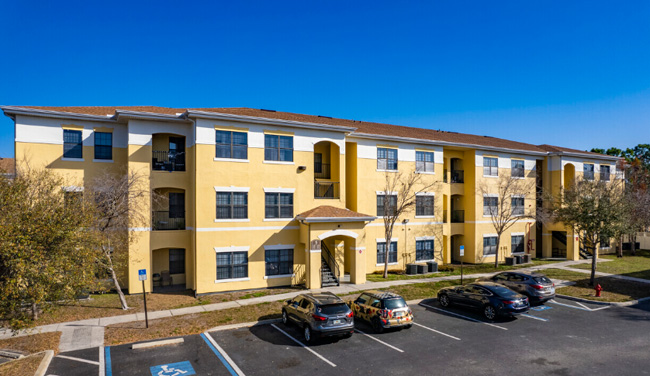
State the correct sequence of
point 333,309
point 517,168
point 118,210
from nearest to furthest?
point 333,309, point 118,210, point 517,168

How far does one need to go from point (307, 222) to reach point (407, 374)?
1199 centimetres

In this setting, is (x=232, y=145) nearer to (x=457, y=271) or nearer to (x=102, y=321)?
(x=102, y=321)

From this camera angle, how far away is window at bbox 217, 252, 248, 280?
72.0ft

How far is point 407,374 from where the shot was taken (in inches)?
452

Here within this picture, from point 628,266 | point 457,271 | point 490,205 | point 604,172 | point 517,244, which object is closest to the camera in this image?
point 457,271

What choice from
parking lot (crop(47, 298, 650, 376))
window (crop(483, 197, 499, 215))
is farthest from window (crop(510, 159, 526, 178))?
parking lot (crop(47, 298, 650, 376))

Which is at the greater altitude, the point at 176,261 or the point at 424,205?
the point at 424,205

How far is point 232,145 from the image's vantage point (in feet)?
73.2

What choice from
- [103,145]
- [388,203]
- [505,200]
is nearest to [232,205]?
[103,145]

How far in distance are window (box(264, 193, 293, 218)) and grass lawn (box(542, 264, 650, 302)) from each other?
646 inches

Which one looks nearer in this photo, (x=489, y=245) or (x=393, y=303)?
(x=393, y=303)

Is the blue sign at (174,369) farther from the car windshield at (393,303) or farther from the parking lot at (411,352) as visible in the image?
the car windshield at (393,303)

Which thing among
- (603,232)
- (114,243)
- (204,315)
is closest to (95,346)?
(204,315)

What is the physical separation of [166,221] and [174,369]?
12.8 meters
